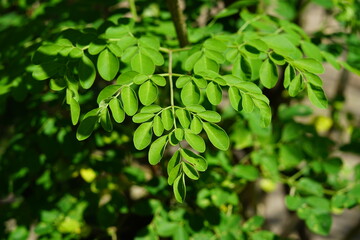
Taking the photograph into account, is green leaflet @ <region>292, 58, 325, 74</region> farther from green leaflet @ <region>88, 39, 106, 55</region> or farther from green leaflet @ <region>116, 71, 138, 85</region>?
green leaflet @ <region>88, 39, 106, 55</region>

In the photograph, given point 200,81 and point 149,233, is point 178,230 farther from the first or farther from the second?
point 200,81

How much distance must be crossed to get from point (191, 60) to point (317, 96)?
369mm

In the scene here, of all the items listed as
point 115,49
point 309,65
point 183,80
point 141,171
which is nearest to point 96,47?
point 115,49

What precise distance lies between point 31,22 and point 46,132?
0.44m

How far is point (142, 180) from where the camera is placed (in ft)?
5.71

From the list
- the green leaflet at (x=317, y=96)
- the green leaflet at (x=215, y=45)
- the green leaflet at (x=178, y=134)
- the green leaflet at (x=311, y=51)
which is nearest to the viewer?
the green leaflet at (x=178, y=134)

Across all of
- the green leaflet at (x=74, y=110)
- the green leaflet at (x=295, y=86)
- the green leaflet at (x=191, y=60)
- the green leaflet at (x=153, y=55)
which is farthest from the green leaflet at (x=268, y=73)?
the green leaflet at (x=74, y=110)

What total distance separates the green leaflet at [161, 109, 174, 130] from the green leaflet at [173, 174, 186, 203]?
0.13 m

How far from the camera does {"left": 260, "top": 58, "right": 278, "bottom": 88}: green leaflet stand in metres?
1.16

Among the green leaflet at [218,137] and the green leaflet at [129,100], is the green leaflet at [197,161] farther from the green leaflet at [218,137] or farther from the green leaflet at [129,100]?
the green leaflet at [129,100]

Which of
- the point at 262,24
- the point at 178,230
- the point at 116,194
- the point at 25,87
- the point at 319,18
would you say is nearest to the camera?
the point at 25,87

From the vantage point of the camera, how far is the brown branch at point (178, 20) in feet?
4.41

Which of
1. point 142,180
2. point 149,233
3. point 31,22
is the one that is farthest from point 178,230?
point 31,22

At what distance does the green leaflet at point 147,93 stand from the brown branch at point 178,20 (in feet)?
1.29
